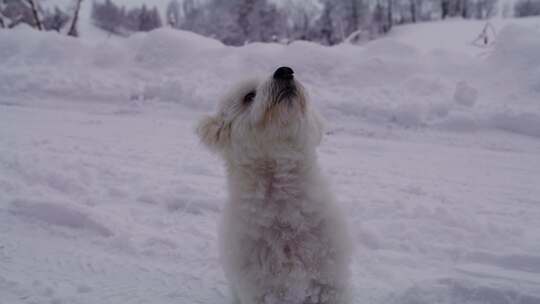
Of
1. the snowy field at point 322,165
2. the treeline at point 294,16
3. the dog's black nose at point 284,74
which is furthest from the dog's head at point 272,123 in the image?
the treeline at point 294,16

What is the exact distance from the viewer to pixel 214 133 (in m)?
3.36

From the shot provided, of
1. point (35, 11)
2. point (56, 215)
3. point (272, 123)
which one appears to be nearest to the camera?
point (272, 123)

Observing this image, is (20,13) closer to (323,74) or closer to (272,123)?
(323,74)

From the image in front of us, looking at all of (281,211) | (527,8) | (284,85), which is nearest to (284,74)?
(284,85)

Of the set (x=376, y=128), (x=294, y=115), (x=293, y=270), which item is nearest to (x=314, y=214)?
(x=293, y=270)

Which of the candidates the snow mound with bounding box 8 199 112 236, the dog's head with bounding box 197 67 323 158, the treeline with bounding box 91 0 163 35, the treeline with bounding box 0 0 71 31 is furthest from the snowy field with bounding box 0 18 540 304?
the treeline with bounding box 91 0 163 35

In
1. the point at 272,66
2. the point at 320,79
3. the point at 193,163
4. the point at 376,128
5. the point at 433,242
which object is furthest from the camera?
the point at 272,66

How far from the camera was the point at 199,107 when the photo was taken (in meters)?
10.1

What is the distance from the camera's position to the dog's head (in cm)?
314

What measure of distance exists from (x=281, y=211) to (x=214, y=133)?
74 centimetres

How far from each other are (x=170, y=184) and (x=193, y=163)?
32.6 inches

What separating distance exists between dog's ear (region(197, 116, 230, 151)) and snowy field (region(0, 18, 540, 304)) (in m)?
0.19

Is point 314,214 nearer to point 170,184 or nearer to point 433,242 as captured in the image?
point 433,242

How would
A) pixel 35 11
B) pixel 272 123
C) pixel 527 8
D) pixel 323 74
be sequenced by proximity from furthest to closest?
pixel 527 8 → pixel 35 11 → pixel 323 74 → pixel 272 123
